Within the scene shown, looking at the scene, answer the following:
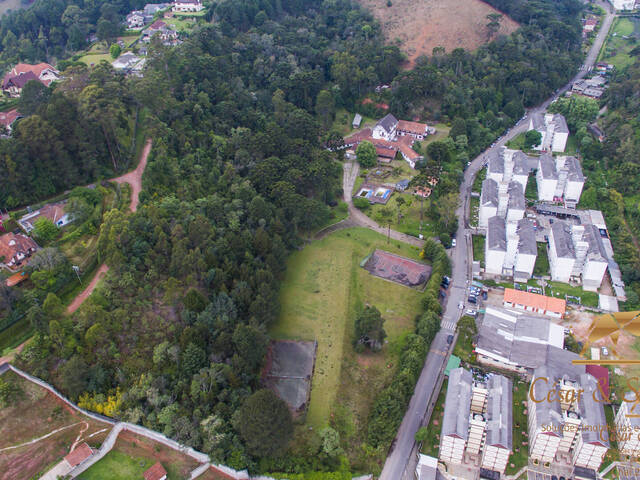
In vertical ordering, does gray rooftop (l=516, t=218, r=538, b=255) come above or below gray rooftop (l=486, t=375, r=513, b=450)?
above

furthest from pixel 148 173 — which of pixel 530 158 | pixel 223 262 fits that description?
pixel 530 158

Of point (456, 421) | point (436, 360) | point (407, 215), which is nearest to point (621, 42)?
point (407, 215)

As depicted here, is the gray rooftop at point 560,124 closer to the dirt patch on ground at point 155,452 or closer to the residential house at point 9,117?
the dirt patch on ground at point 155,452

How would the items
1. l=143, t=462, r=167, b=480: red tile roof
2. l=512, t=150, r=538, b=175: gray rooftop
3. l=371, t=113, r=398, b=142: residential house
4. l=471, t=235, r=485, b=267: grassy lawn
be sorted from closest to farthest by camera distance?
l=143, t=462, r=167, b=480: red tile roof → l=471, t=235, r=485, b=267: grassy lawn → l=512, t=150, r=538, b=175: gray rooftop → l=371, t=113, r=398, b=142: residential house

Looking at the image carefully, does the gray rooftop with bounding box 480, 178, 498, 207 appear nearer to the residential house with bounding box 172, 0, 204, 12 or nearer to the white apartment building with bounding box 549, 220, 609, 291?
the white apartment building with bounding box 549, 220, 609, 291

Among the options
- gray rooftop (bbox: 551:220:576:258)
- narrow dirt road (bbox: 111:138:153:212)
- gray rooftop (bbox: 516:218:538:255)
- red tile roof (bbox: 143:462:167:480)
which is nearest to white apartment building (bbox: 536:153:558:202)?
gray rooftop (bbox: 551:220:576:258)

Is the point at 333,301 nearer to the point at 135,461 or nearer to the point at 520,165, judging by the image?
the point at 135,461
